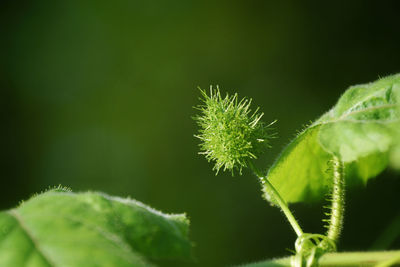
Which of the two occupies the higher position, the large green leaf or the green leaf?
the large green leaf

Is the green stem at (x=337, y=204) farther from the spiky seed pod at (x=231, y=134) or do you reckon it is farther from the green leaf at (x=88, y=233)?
the green leaf at (x=88, y=233)

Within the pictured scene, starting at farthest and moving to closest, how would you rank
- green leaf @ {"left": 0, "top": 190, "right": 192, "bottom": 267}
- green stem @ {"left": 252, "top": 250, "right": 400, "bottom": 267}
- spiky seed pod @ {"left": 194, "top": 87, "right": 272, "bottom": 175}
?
spiky seed pod @ {"left": 194, "top": 87, "right": 272, "bottom": 175}, green stem @ {"left": 252, "top": 250, "right": 400, "bottom": 267}, green leaf @ {"left": 0, "top": 190, "right": 192, "bottom": 267}

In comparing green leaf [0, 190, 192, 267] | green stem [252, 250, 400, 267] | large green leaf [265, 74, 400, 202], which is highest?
large green leaf [265, 74, 400, 202]

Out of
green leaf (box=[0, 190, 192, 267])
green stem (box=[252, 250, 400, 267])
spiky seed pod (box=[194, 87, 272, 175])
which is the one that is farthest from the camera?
spiky seed pod (box=[194, 87, 272, 175])

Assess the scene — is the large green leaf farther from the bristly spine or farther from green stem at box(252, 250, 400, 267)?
green stem at box(252, 250, 400, 267)

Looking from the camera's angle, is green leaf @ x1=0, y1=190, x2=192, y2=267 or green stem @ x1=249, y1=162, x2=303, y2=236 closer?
green leaf @ x1=0, y1=190, x2=192, y2=267

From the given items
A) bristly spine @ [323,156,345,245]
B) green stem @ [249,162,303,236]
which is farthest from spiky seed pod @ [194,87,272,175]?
bristly spine @ [323,156,345,245]

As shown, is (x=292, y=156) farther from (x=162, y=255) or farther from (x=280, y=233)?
(x=280, y=233)
